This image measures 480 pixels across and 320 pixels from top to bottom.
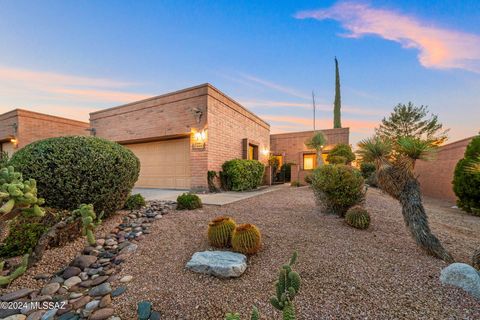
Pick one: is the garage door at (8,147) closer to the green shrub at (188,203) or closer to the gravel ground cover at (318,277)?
the green shrub at (188,203)

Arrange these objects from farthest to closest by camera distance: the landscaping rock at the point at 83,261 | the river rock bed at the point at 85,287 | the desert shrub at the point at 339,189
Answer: the desert shrub at the point at 339,189
the landscaping rock at the point at 83,261
the river rock bed at the point at 85,287

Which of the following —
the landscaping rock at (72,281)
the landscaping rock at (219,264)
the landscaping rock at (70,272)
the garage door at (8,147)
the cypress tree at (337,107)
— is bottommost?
the landscaping rock at (72,281)

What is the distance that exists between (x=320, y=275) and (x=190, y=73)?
9246mm

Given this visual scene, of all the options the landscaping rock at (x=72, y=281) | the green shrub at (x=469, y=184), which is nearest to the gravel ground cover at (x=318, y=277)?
the landscaping rock at (x=72, y=281)

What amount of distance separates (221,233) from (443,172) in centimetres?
1224

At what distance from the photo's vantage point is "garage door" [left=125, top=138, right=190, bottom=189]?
856 cm

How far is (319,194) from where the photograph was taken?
4344 mm

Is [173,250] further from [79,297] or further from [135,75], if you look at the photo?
[135,75]

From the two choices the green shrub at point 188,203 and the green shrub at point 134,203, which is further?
the green shrub at point 188,203

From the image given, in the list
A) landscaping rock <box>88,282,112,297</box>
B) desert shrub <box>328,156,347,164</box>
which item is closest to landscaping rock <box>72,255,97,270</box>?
landscaping rock <box>88,282,112,297</box>

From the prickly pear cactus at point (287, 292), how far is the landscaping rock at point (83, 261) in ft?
8.35

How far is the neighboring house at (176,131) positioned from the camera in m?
7.69

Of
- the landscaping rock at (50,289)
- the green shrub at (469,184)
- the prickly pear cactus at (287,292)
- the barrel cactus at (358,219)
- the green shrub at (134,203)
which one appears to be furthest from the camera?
the green shrub at (469,184)

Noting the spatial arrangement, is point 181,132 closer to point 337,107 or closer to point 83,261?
point 83,261
